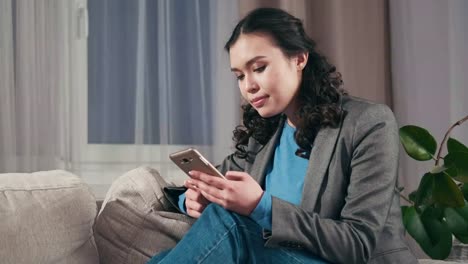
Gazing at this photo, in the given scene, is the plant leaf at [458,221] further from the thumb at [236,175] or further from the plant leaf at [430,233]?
the thumb at [236,175]

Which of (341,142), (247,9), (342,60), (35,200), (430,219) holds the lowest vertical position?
(430,219)

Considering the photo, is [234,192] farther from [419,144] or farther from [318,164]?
[419,144]

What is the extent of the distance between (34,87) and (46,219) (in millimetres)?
946

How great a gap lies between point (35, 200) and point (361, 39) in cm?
176

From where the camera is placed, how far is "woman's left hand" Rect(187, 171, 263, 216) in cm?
146

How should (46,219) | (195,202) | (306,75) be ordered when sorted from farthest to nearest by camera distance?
(306,75) → (195,202) → (46,219)

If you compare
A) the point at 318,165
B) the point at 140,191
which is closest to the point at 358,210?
the point at 318,165

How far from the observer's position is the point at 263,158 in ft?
5.98

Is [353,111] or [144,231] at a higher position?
[353,111]

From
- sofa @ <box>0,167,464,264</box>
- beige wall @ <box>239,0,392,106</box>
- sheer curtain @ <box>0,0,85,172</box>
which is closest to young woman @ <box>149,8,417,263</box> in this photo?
sofa @ <box>0,167,464,264</box>

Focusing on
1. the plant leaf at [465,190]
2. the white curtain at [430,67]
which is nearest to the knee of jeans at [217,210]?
the plant leaf at [465,190]

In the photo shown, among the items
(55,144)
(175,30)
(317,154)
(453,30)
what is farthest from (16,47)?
(453,30)

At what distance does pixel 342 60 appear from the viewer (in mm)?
2850

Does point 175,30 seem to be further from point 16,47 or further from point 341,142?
point 341,142
